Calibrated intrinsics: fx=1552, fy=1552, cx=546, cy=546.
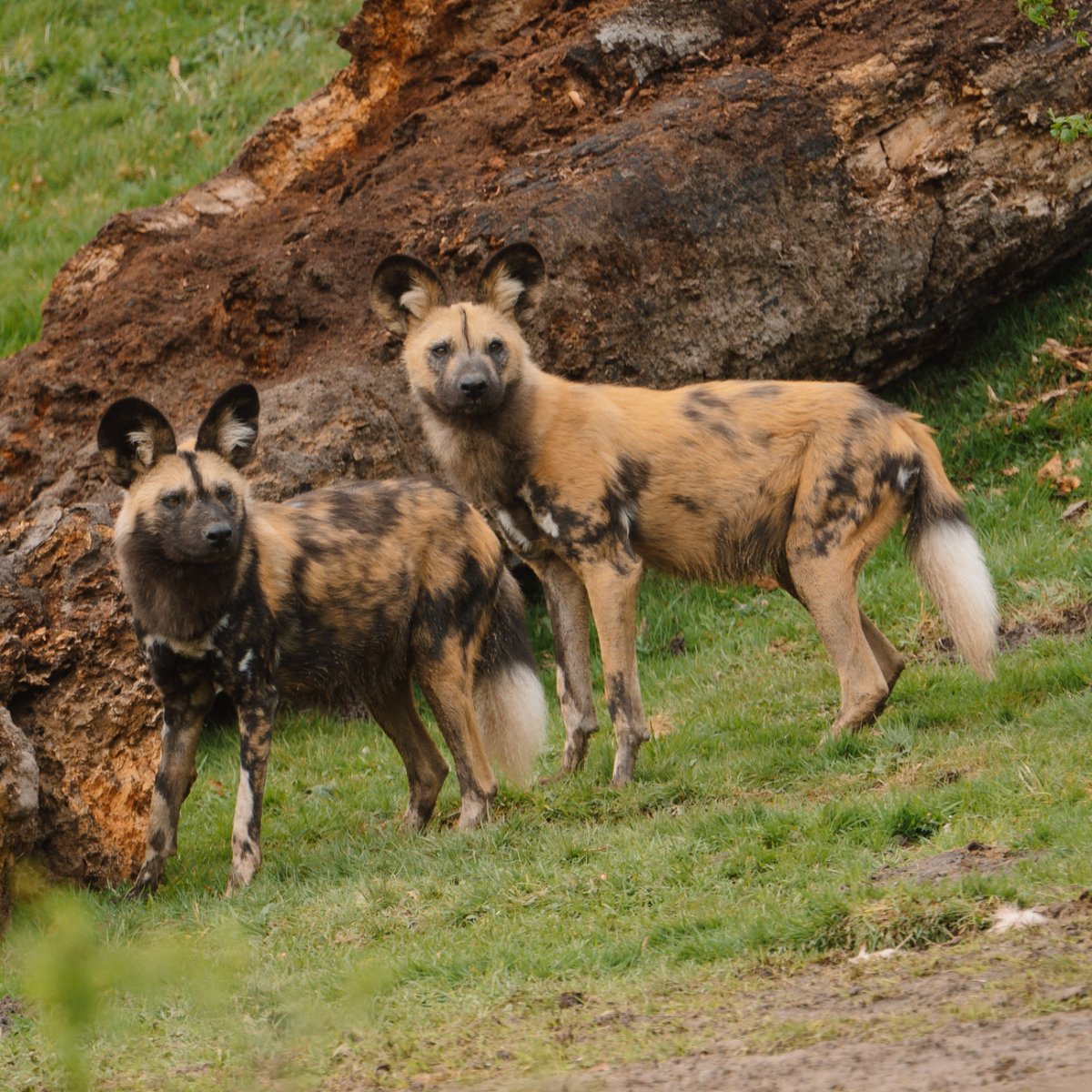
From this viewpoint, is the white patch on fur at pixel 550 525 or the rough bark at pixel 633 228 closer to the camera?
the white patch on fur at pixel 550 525

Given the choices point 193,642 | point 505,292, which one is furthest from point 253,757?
point 505,292

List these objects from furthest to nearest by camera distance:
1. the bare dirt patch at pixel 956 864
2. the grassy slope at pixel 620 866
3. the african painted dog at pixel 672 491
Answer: the african painted dog at pixel 672 491
the bare dirt patch at pixel 956 864
the grassy slope at pixel 620 866

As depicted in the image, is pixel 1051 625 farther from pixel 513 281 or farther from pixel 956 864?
pixel 956 864

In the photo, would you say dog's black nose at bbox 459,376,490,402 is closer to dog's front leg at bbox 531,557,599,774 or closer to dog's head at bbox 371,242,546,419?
dog's head at bbox 371,242,546,419

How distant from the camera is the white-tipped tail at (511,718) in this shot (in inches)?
220

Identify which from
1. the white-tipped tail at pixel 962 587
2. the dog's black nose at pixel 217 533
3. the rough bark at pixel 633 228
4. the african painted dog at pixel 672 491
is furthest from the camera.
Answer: the rough bark at pixel 633 228

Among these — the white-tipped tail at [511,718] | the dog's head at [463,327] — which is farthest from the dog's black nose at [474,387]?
the white-tipped tail at [511,718]

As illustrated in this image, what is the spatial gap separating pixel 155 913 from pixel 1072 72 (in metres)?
5.78

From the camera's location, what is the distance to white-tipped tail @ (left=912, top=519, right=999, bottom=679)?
17.7 feet

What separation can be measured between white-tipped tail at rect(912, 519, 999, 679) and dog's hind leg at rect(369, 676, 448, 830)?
1891 millimetres

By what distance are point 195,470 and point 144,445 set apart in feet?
0.61

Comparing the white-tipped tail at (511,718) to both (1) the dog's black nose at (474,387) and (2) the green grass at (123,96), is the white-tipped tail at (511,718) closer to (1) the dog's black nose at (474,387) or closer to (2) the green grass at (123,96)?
(1) the dog's black nose at (474,387)

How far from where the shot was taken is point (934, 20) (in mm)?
7602

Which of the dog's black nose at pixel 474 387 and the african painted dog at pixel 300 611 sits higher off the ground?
the dog's black nose at pixel 474 387
